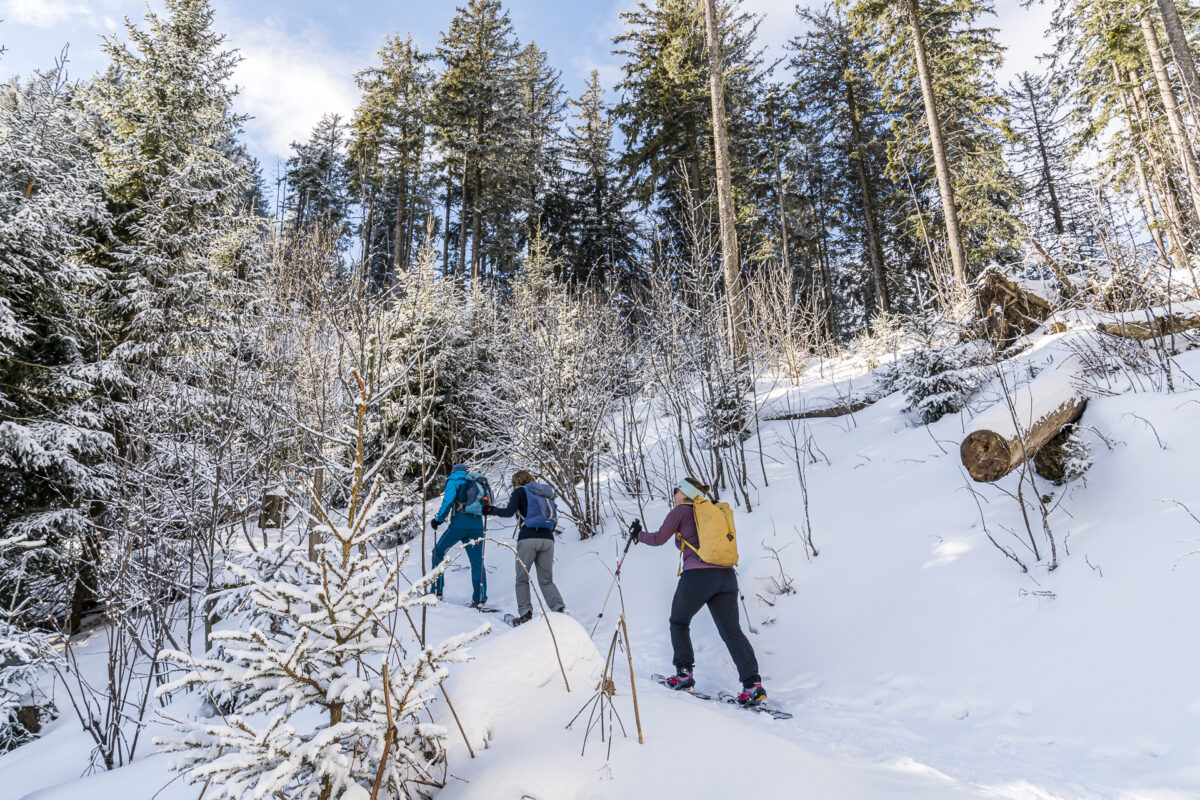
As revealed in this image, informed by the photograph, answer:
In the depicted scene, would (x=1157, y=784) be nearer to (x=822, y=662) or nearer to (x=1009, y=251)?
(x=822, y=662)

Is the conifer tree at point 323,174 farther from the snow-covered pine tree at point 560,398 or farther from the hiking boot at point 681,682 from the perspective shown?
the hiking boot at point 681,682

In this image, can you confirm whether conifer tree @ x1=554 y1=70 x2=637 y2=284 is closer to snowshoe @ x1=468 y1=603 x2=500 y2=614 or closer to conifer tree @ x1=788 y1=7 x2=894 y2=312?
conifer tree @ x1=788 y1=7 x2=894 y2=312

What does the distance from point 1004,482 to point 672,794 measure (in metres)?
4.60

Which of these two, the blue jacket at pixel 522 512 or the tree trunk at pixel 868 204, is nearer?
the blue jacket at pixel 522 512

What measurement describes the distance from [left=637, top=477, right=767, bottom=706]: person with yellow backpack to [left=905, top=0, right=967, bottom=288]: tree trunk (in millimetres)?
9712

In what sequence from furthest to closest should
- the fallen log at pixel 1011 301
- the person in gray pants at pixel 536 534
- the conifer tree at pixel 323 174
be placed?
the conifer tree at pixel 323 174, the fallen log at pixel 1011 301, the person in gray pants at pixel 536 534

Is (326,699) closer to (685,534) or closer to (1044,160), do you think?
(685,534)

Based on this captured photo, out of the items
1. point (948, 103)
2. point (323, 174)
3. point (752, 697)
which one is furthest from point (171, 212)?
point (323, 174)

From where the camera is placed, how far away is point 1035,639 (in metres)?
3.62

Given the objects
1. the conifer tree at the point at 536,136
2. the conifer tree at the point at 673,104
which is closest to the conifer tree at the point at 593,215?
the conifer tree at the point at 536,136

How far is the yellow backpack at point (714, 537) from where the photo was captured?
428 centimetres

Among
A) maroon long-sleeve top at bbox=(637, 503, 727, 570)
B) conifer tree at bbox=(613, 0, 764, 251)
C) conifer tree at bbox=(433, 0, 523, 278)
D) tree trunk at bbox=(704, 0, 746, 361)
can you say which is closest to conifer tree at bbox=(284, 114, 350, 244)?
conifer tree at bbox=(433, 0, 523, 278)

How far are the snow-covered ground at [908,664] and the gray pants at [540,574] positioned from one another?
61cm

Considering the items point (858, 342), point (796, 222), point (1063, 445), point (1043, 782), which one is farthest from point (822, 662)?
point (796, 222)
